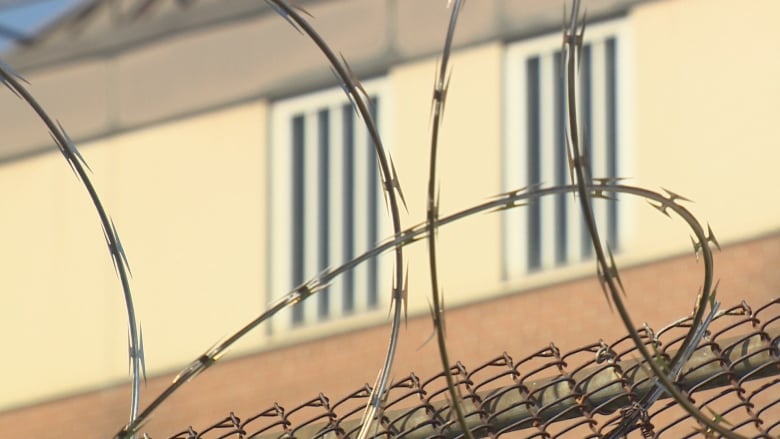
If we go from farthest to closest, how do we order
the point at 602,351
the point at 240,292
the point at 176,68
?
the point at 176,68
the point at 240,292
the point at 602,351

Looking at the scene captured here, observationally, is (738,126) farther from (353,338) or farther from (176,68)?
(176,68)

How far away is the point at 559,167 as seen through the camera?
15531mm

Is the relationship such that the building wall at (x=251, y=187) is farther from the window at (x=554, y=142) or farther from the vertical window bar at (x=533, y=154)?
the vertical window bar at (x=533, y=154)

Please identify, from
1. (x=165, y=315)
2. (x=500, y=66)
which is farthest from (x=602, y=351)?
(x=165, y=315)

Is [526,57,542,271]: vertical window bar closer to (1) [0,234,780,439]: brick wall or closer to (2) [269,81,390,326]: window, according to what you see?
(1) [0,234,780,439]: brick wall

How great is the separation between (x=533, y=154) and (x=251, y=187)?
9.21ft

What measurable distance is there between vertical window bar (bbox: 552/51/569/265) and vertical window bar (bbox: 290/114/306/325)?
2354 mm

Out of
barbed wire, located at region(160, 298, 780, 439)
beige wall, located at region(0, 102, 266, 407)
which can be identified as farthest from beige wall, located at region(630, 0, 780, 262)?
barbed wire, located at region(160, 298, 780, 439)

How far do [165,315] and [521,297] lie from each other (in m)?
3.91

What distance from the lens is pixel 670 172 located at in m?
14.9

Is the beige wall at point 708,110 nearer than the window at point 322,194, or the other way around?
the beige wall at point 708,110

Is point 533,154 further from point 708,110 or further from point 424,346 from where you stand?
point 424,346

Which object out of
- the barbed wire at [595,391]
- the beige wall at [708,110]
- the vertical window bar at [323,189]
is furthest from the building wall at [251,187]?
the barbed wire at [595,391]

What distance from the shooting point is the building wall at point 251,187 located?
14656 mm
